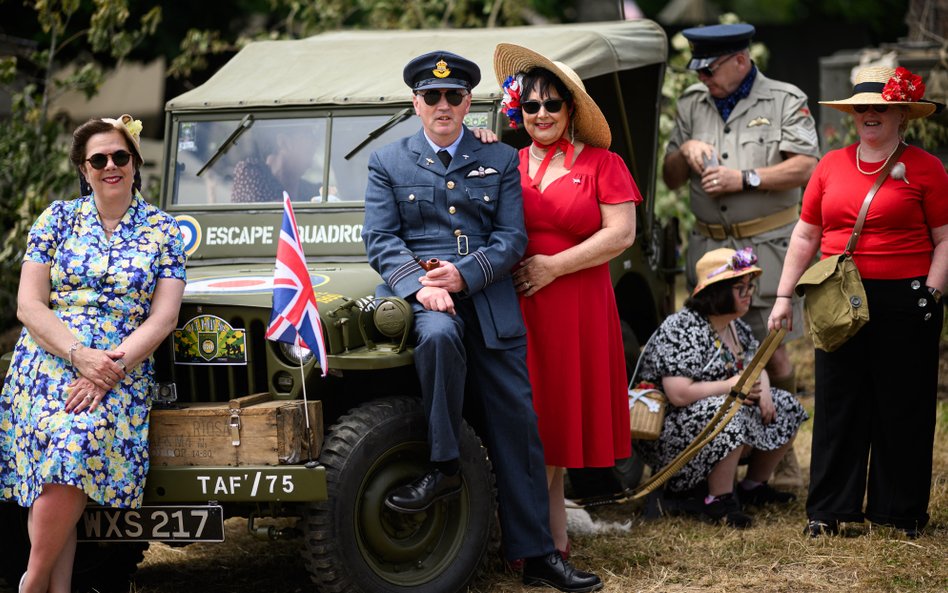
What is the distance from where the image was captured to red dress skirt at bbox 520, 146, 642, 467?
5203mm

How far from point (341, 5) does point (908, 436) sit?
7098mm

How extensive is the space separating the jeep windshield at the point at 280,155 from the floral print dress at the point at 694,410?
1.41m

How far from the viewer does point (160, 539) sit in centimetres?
466

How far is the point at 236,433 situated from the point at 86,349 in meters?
0.58

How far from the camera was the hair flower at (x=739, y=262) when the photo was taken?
6215 mm

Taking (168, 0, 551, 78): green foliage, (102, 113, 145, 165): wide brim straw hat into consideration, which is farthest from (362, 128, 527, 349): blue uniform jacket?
(168, 0, 551, 78): green foliage

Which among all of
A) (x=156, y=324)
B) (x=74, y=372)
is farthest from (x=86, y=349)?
(x=156, y=324)

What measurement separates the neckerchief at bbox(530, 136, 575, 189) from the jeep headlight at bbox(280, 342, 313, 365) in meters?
1.16

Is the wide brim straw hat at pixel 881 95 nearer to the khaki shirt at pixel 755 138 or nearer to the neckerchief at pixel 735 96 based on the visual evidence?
the khaki shirt at pixel 755 138

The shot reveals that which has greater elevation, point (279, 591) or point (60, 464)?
point (60, 464)

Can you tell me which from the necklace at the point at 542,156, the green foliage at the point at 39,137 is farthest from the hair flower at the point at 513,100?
the green foliage at the point at 39,137

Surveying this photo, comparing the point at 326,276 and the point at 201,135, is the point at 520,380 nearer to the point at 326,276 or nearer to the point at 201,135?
the point at 326,276

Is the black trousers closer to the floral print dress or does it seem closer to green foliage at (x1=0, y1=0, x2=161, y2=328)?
the floral print dress

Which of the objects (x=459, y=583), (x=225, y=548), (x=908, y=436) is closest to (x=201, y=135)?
(x=225, y=548)
